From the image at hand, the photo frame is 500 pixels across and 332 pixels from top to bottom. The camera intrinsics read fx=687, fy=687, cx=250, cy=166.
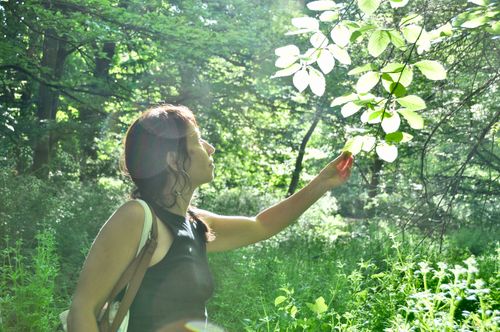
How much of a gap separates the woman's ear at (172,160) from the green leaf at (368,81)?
80cm

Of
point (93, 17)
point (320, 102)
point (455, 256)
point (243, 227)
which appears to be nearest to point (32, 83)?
point (93, 17)

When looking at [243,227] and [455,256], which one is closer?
[243,227]

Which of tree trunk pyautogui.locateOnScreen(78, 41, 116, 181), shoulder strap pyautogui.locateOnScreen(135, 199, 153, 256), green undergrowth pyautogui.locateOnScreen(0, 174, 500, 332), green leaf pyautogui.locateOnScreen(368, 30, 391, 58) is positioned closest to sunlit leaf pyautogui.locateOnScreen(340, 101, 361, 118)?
green leaf pyautogui.locateOnScreen(368, 30, 391, 58)

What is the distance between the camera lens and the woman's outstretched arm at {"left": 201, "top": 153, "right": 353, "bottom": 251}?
10.1 feet

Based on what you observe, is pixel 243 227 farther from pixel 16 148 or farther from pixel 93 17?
pixel 16 148

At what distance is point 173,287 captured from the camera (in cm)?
246

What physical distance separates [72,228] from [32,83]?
6927mm

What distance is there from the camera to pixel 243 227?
315cm

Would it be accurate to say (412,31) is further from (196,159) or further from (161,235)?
(161,235)

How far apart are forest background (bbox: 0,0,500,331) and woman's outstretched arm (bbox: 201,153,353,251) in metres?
0.92

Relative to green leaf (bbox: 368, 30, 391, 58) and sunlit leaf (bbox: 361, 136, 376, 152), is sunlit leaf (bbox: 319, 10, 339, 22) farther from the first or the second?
sunlit leaf (bbox: 361, 136, 376, 152)

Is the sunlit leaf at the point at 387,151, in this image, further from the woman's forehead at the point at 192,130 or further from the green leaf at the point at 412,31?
the woman's forehead at the point at 192,130

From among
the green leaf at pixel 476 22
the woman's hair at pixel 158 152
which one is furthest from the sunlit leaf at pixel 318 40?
the woman's hair at pixel 158 152

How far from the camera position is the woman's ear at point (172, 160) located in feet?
8.61
